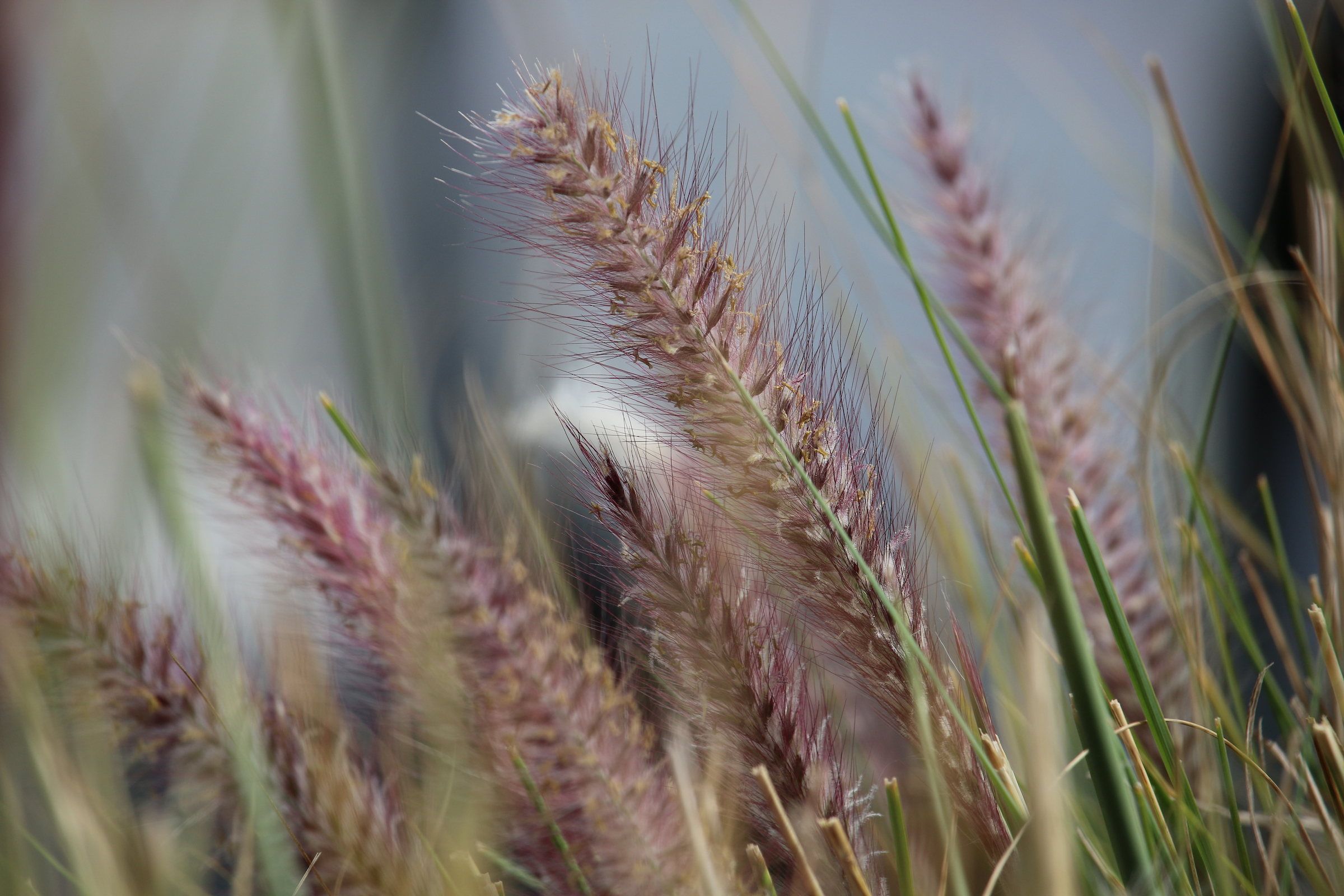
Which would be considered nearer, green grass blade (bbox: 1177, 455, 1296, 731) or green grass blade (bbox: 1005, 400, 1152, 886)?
green grass blade (bbox: 1005, 400, 1152, 886)

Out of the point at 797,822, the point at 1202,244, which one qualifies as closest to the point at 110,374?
the point at 797,822

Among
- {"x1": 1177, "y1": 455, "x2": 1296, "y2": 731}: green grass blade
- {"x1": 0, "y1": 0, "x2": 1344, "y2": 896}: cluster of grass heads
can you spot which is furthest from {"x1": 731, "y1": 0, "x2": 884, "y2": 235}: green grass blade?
{"x1": 1177, "y1": 455, "x2": 1296, "y2": 731}: green grass blade

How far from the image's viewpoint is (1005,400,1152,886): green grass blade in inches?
4.2

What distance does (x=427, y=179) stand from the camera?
26.0 inches

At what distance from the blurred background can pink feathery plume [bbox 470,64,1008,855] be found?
2cm

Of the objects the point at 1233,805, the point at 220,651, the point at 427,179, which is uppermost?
the point at 427,179

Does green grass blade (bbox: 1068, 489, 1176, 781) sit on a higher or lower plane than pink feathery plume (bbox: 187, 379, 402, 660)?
lower

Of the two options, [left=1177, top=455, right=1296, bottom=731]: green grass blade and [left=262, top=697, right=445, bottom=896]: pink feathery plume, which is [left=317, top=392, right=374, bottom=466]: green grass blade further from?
[left=1177, top=455, right=1296, bottom=731]: green grass blade

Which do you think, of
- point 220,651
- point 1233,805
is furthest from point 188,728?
point 1233,805

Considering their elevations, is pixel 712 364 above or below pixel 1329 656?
above

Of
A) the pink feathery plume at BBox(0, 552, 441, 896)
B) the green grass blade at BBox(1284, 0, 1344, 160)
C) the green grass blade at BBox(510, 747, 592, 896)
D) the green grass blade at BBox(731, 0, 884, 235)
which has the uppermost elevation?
the green grass blade at BBox(731, 0, 884, 235)

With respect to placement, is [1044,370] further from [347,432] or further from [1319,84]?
[347,432]

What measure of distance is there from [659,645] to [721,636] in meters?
0.01

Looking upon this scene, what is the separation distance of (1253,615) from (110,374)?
2.64 feet
